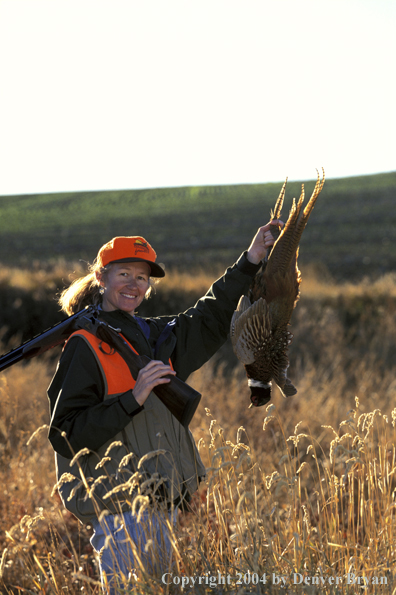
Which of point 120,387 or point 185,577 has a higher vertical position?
point 120,387

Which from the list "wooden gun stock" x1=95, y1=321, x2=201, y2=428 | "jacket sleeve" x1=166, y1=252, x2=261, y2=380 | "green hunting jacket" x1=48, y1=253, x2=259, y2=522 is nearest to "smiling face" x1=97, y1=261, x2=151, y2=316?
"green hunting jacket" x1=48, y1=253, x2=259, y2=522

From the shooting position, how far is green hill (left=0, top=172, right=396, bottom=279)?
30250 millimetres

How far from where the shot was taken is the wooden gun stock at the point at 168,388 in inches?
85.5

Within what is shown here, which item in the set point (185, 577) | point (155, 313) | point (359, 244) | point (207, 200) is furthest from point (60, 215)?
point (185, 577)

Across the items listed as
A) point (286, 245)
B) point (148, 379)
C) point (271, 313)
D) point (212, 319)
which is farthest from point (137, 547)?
point (286, 245)

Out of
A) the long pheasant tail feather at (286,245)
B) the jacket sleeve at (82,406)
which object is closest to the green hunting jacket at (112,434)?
the jacket sleeve at (82,406)

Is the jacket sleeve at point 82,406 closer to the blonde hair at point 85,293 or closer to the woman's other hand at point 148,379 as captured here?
the woman's other hand at point 148,379

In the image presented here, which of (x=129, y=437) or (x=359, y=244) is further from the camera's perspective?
(x=359, y=244)

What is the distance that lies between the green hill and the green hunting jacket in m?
20.3

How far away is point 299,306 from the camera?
10.8 metres

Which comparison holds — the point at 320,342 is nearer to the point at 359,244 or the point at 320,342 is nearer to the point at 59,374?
the point at 59,374

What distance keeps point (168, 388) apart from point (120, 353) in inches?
11.0

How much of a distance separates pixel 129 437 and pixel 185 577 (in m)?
0.60

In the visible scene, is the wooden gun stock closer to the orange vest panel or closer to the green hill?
the orange vest panel
